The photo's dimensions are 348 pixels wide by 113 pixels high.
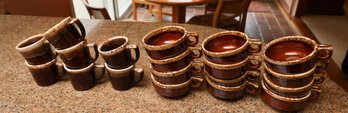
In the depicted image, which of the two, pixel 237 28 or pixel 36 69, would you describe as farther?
pixel 237 28

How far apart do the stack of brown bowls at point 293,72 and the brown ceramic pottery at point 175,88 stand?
152 millimetres

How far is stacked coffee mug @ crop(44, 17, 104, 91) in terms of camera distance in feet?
1.81

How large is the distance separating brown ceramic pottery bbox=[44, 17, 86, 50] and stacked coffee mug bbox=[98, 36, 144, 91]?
0.06m

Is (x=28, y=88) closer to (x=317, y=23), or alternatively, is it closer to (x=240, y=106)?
(x=240, y=106)

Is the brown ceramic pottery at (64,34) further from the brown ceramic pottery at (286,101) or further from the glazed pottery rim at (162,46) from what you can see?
the brown ceramic pottery at (286,101)

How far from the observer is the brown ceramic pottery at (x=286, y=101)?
1.72 ft

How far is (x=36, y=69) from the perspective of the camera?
0.63m

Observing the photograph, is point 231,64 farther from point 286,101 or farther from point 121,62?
point 121,62

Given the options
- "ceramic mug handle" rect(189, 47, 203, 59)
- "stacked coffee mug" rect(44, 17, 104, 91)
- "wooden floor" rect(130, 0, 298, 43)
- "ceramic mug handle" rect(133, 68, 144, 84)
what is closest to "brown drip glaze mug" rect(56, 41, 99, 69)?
"stacked coffee mug" rect(44, 17, 104, 91)

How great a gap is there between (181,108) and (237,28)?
2.03 m

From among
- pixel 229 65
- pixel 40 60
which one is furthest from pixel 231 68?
pixel 40 60

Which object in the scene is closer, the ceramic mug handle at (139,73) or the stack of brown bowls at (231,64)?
the stack of brown bowls at (231,64)

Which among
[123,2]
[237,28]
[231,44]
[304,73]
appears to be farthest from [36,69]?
[123,2]

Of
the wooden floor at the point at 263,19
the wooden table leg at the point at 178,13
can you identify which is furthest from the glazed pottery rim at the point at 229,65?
the wooden floor at the point at 263,19
